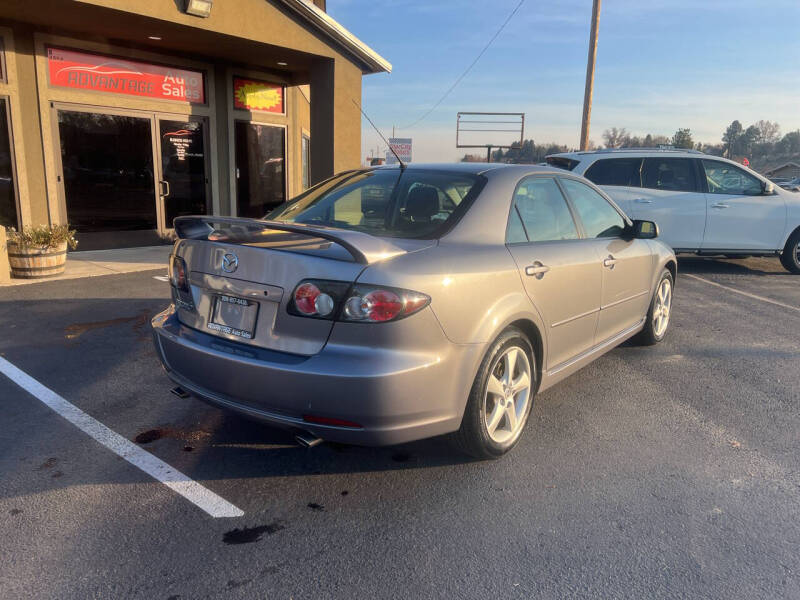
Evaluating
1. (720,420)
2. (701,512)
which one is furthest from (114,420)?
(720,420)

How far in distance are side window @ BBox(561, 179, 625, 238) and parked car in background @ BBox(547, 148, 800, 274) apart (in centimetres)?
524

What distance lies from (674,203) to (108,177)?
9.46 m

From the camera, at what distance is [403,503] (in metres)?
2.91

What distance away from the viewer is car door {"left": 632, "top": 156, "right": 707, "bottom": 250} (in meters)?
9.69

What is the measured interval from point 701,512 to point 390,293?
180cm

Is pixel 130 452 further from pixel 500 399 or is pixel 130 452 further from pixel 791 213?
pixel 791 213

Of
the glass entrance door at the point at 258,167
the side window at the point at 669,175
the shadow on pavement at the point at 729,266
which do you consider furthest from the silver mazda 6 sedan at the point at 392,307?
the glass entrance door at the point at 258,167

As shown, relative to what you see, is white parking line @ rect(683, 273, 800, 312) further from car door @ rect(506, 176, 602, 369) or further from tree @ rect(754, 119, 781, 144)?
tree @ rect(754, 119, 781, 144)

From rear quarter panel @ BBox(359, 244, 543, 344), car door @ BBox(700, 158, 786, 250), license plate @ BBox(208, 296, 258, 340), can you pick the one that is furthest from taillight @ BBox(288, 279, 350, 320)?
car door @ BBox(700, 158, 786, 250)

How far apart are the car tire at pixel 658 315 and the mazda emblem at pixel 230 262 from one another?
3785mm

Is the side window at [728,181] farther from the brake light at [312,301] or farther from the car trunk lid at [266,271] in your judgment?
the brake light at [312,301]

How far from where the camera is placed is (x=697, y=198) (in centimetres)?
972

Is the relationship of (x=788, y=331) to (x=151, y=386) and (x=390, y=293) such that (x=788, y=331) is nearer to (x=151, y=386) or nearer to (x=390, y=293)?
(x=390, y=293)

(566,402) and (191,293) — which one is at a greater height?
(191,293)
